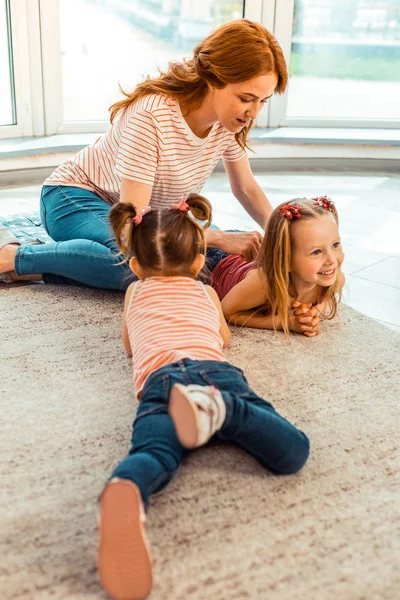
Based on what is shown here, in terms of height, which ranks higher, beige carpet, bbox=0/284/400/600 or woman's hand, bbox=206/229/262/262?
woman's hand, bbox=206/229/262/262

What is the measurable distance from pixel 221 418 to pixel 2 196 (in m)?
2.13

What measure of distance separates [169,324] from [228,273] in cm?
56

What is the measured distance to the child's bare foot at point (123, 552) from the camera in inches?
36.6

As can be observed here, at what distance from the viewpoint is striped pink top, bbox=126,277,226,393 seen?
1.31m

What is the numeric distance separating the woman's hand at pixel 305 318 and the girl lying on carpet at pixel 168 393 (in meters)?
0.24

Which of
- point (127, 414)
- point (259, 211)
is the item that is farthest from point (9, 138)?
point (127, 414)

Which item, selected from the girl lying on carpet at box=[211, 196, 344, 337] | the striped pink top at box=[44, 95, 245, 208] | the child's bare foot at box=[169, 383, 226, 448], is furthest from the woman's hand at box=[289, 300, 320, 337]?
the child's bare foot at box=[169, 383, 226, 448]

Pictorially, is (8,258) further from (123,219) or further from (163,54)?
(163,54)

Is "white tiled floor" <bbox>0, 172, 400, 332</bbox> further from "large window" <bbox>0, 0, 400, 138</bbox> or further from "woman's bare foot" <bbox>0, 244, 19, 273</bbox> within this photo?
"woman's bare foot" <bbox>0, 244, 19, 273</bbox>

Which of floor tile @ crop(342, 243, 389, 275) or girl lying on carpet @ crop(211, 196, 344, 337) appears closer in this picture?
girl lying on carpet @ crop(211, 196, 344, 337)

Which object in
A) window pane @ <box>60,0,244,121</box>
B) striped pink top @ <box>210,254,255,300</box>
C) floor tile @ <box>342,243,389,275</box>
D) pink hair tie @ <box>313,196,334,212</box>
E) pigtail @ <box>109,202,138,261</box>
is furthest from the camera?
window pane @ <box>60,0,244,121</box>

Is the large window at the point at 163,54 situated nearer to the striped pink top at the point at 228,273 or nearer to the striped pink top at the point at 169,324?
the striped pink top at the point at 228,273

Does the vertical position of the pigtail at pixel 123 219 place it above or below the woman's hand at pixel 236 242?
above

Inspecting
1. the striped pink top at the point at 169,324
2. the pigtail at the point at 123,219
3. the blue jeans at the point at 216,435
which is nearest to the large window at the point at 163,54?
the pigtail at the point at 123,219
